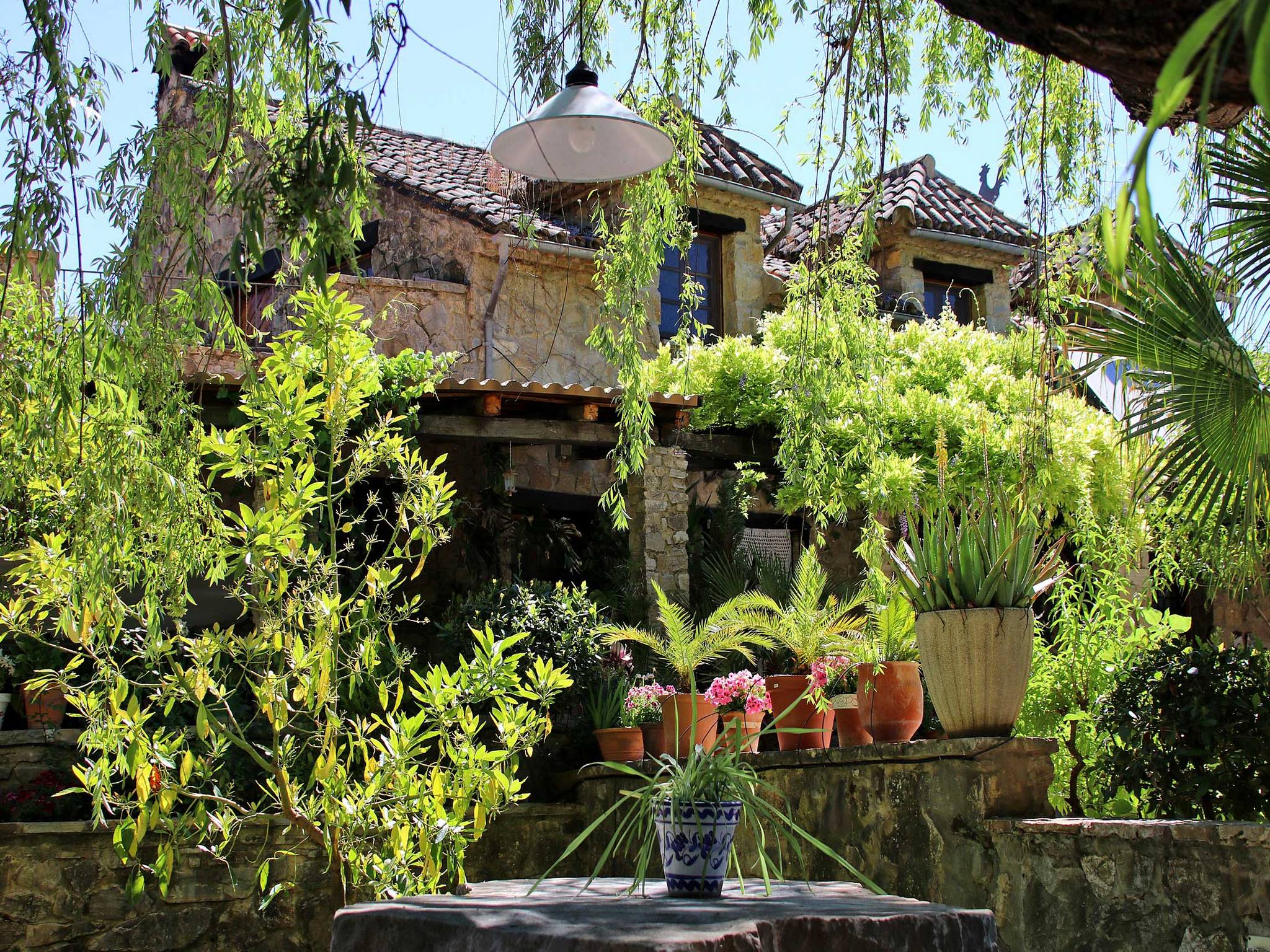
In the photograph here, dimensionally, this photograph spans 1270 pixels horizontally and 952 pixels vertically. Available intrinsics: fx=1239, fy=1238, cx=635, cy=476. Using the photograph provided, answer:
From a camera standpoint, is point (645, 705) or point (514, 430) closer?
point (645, 705)

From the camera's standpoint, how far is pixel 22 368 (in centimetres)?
439

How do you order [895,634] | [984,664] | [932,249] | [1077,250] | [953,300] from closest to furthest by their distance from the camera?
1. [984,664]
2. [1077,250]
3. [895,634]
4. [932,249]
5. [953,300]

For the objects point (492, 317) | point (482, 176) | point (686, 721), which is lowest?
point (686, 721)

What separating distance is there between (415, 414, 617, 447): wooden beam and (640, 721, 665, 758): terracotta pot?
8.09ft

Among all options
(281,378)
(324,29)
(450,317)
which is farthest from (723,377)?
(324,29)

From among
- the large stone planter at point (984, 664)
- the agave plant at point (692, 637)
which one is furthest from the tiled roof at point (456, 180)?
the large stone planter at point (984, 664)

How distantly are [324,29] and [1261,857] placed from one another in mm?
4005

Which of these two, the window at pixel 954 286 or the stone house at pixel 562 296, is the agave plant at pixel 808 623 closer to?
the stone house at pixel 562 296

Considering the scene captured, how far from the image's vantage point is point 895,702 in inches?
227

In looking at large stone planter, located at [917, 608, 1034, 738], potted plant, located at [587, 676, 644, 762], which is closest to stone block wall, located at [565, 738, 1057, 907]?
large stone planter, located at [917, 608, 1034, 738]

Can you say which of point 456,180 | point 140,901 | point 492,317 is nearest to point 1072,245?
A: point 140,901

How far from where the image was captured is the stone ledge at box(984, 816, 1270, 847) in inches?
149

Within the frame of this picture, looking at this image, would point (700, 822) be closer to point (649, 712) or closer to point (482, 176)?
point (649, 712)

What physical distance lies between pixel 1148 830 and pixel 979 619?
3.27 ft
